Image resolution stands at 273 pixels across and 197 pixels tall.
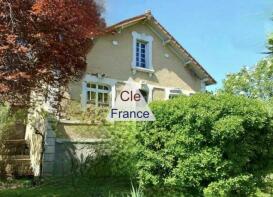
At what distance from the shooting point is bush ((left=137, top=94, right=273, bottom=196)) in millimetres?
10711

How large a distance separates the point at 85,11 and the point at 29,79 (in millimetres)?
2538

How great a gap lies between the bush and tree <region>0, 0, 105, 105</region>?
2.88 metres

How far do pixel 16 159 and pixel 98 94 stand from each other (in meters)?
5.22

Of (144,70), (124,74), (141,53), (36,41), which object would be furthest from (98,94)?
(36,41)

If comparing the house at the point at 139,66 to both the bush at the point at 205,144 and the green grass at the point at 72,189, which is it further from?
the bush at the point at 205,144

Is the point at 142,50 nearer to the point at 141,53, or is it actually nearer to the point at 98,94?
the point at 141,53

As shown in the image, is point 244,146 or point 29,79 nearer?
point 29,79

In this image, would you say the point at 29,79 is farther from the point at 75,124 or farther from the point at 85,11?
the point at 75,124

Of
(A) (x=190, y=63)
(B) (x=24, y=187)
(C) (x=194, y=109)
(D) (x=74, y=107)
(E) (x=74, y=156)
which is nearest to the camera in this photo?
(C) (x=194, y=109)

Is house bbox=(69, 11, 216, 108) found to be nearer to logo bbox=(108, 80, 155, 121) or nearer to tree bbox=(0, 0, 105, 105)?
tree bbox=(0, 0, 105, 105)

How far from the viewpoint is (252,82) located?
144 ft

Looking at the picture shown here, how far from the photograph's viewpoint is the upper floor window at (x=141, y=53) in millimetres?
22195

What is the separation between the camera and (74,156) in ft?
56.0

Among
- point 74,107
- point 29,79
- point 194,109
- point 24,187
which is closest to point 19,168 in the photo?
point 24,187
